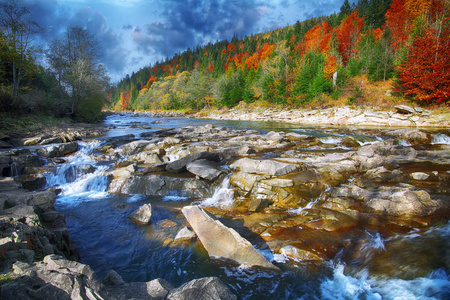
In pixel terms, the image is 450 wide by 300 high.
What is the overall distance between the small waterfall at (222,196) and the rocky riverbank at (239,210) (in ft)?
0.14

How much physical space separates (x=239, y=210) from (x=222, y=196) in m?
1.22

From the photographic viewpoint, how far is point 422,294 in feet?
11.4

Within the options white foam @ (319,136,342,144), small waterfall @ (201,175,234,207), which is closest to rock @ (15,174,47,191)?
small waterfall @ (201,175,234,207)

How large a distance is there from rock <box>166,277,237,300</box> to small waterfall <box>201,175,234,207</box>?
4181 mm

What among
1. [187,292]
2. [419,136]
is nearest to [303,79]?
[419,136]

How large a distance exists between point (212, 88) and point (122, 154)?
160 feet

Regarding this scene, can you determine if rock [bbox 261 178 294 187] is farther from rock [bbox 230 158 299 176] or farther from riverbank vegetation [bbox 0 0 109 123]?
riverbank vegetation [bbox 0 0 109 123]

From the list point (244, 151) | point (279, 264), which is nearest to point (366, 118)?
point (244, 151)

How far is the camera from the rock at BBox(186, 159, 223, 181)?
8602 mm

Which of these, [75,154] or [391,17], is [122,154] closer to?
[75,154]

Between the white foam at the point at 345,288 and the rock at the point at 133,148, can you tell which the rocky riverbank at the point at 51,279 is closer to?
the white foam at the point at 345,288

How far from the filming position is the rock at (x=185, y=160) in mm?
9531

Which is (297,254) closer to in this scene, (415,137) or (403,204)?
(403,204)

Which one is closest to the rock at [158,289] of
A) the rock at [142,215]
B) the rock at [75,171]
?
the rock at [142,215]
